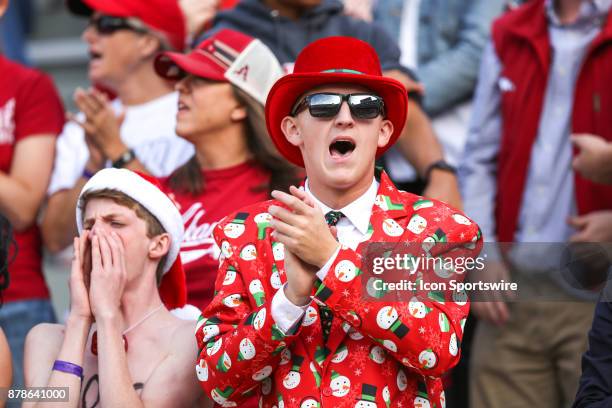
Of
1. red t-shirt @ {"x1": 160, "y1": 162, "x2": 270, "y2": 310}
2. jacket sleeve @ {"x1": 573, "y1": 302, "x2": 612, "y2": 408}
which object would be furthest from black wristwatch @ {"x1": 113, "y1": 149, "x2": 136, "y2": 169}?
jacket sleeve @ {"x1": 573, "y1": 302, "x2": 612, "y2": 408}

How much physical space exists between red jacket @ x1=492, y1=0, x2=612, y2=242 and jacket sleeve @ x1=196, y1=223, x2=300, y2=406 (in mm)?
1907

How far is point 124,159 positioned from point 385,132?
5.44ft

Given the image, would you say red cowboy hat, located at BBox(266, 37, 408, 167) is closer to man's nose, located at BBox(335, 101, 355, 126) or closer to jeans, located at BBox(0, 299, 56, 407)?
man's nose, located at BBox(335, 101, 355, 126)

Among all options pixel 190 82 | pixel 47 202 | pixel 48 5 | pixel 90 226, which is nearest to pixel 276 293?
pixel 90 226

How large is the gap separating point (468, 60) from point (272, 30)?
980mm

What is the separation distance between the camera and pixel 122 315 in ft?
12.3

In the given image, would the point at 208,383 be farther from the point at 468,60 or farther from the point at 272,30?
the point at 468,60

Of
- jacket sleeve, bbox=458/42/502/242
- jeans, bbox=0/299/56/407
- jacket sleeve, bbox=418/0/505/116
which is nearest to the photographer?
jeans, bbox=0/299/56/407

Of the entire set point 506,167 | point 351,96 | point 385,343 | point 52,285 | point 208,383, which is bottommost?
point 52,285

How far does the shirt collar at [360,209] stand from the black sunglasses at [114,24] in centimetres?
232

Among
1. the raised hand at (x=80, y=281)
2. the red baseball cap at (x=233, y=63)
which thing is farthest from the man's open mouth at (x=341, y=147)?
the red baseball cap at (x=233, y=63)

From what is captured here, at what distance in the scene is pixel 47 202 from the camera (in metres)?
5.35

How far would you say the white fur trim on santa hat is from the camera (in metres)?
3.83

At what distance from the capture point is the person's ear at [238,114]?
15.1 ft
